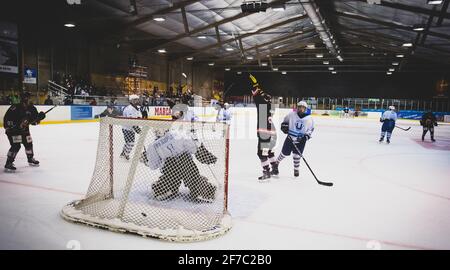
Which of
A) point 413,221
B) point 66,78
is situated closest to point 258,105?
point 413,221

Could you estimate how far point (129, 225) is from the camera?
116 inches

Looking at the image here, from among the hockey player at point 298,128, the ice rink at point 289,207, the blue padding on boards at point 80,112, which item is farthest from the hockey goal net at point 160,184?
the blue padding on boards at point 80,112

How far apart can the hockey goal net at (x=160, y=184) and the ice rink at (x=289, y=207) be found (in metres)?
0.17

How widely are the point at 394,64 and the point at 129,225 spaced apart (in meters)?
32.0

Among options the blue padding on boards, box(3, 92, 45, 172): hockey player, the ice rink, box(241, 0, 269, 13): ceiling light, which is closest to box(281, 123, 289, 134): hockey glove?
the ice rink

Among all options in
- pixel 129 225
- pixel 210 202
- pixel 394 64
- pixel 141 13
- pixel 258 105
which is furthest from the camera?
pixel 394 64

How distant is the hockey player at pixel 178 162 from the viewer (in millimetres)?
3574

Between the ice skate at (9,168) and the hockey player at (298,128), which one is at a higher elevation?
the hockey player at (298,128)

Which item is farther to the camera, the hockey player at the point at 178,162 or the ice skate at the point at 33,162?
the ice skate at the point at 33,162

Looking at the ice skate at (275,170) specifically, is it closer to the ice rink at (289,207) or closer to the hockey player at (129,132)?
the ice rink at (289,207)

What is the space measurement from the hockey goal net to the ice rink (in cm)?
17

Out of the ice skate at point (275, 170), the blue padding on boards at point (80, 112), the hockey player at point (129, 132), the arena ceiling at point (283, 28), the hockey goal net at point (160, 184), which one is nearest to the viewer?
the hockey goal net at point (160, 184)

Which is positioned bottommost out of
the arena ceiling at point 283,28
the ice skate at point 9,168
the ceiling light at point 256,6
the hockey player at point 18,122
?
the ice skate at point 9,168
